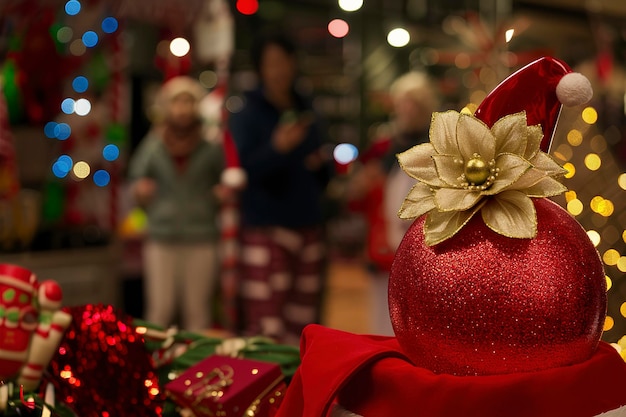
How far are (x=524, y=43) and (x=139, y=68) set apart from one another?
2.26 metres

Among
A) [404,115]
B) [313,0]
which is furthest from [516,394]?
[313,0]

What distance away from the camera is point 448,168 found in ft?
2.20

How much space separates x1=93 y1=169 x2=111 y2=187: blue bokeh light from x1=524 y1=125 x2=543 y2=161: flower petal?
330cm

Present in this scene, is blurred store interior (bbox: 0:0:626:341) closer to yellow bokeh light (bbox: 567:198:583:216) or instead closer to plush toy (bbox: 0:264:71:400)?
yellow bokeh light (bbox: 567:198:583:216)

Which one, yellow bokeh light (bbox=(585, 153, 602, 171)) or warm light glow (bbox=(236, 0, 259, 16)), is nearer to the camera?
yellow bokeh light (bbox=(585, 153, 602, 171))

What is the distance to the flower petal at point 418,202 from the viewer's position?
0.67 m

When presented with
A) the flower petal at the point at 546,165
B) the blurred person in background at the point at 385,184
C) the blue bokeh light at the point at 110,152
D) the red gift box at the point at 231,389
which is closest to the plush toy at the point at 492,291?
the flower petal at the point at 546,165

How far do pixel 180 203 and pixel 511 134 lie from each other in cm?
292

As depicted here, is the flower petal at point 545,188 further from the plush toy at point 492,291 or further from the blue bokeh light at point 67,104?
the blue bokeh light at point 67,104

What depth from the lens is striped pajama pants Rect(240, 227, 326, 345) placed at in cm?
303

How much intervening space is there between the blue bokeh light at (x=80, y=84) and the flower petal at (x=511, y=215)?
329 centimetres

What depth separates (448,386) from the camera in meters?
0.62

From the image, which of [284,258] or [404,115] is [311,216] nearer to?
[284,258]

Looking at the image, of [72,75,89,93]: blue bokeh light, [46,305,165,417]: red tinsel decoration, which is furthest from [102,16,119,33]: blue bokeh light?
[46,305,165,417]: red tinsel decoration
